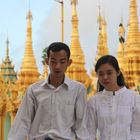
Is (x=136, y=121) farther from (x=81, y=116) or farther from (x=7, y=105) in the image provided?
(x=7, y=105)

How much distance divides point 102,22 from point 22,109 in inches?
634

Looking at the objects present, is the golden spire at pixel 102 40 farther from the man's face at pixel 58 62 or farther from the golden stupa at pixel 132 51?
the man's face at pixel 58 62

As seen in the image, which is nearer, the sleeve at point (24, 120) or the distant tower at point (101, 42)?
the sleeve at point (24, 120)

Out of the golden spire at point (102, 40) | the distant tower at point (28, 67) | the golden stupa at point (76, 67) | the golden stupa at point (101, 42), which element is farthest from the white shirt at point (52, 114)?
the distant tower at point (28, 67)

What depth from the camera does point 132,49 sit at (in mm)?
16500

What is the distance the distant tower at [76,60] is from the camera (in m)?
16.1

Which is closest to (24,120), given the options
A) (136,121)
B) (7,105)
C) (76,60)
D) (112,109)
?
(112,109)

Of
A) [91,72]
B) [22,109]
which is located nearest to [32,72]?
[91,72]

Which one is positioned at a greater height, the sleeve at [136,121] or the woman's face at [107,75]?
the woman's face at [107,75]

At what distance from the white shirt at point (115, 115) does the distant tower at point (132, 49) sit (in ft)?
40.3

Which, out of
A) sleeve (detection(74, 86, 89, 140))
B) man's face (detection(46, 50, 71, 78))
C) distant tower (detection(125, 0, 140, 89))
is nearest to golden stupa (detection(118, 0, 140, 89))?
distant tower (detection(125, 0, 140, 89))

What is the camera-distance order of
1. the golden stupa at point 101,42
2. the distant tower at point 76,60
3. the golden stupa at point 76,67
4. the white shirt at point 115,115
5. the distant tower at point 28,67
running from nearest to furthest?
the white shirt at point 115,115 → the golden stupa at point 76,67 → the distant tower at point 76,60 → the golden stupa at point 101,42 → the distant tower at point 28,67

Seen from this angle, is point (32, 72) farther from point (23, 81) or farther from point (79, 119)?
point (79, 119)

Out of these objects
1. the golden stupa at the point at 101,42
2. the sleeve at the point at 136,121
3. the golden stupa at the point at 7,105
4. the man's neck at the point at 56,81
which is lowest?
the golden stupa at the point at 7,105
